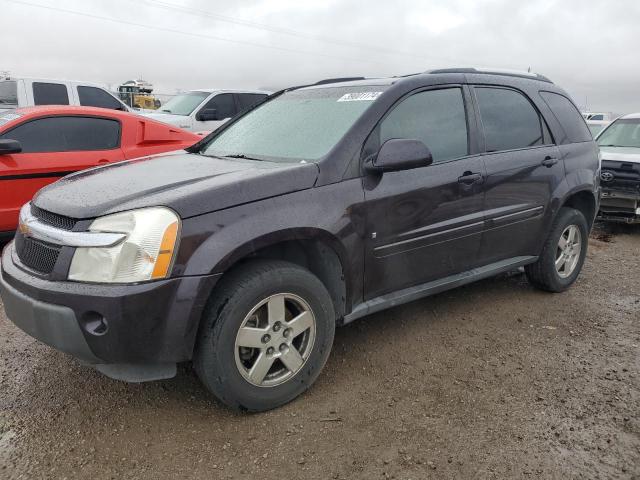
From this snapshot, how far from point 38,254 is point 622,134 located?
8.67 meters

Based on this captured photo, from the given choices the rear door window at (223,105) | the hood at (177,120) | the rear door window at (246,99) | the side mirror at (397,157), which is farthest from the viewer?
the rear door window at (246,99)

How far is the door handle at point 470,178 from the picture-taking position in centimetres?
340

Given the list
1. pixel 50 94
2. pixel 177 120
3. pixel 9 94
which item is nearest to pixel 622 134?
pixel 177 120

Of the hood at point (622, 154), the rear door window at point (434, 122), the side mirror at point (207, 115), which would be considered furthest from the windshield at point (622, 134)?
the side mirror at point (207, 115)

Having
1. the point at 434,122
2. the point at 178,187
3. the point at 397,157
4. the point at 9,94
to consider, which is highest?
the point at 434,122

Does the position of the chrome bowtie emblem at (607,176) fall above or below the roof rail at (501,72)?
below

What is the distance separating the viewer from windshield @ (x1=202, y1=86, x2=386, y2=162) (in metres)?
3.09

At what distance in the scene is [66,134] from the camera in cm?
543

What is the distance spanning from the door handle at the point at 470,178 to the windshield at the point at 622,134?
591 centimetres

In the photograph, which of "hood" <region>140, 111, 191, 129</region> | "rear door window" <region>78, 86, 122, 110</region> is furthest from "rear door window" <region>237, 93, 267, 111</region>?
"rear door window" <region>78, 86, 122, 110</region>

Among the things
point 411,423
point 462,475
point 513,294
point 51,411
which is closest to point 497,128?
point 513,294

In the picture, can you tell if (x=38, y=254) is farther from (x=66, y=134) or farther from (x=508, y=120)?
(x=66, y=134)

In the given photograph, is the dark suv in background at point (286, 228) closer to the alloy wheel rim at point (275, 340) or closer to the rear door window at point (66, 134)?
the alloy wheel rim at point (275, 340)

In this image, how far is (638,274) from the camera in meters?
5.25
